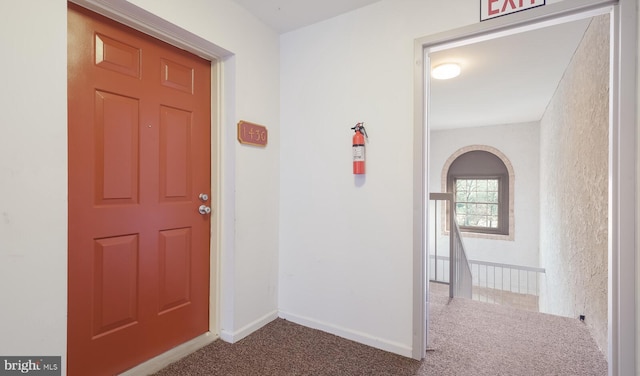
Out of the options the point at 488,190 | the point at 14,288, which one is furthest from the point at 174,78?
the point at 488,190

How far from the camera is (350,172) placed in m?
2.08

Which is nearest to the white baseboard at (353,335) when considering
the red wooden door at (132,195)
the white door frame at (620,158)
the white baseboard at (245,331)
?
the white baseboard at (245,331)

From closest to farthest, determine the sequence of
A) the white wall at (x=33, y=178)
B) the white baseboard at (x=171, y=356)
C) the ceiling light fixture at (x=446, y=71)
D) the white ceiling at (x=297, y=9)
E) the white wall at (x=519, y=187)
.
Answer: the white wall at (x=33, y=178)
the white baseboard at (x=171, y=356)
the white ceiling at (x=297, y=9)
the ceiling light fixture at (x=446, y=71)
the white wall at (x=519, y=187)

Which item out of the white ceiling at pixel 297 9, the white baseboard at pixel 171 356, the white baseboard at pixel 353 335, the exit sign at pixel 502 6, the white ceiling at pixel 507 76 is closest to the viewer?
the exit sign at pixel 502 6

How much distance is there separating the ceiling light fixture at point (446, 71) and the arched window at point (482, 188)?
3246 mm

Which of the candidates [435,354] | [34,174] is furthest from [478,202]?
[34,174]

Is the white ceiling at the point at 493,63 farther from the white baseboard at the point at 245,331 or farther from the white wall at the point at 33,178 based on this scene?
the white baseboard at the point at 245,331

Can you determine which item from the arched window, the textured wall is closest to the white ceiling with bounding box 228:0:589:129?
the textured wall

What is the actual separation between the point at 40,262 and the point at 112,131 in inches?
26.7

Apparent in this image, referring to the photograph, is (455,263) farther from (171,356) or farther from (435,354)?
(171,356)

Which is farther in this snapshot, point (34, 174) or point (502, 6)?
point (502, 6)

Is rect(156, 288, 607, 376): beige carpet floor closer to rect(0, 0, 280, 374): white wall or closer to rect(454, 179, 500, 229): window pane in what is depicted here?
rect(0, 0, 280, 374): white wall

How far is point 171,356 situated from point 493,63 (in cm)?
354

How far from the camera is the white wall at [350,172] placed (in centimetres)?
188
